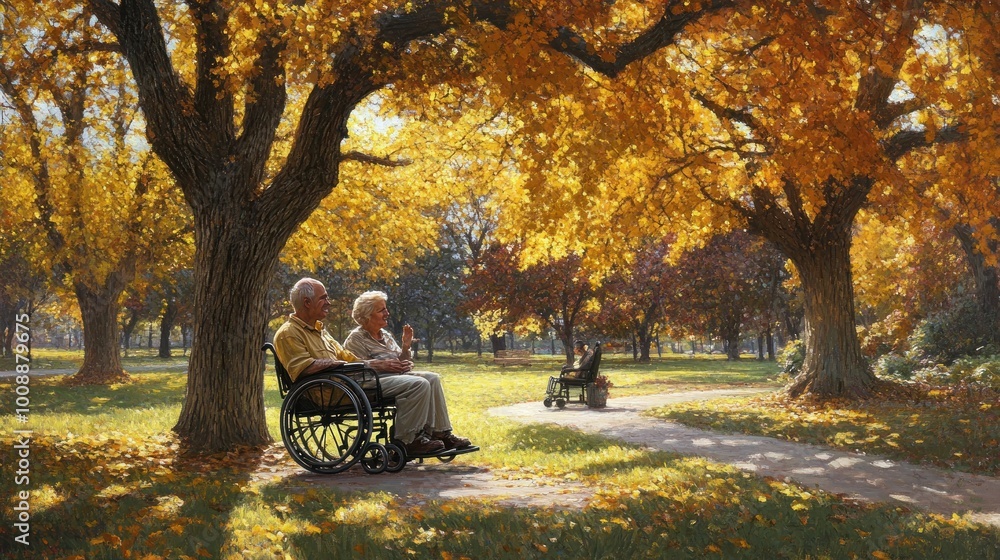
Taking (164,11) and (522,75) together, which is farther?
(164,11)

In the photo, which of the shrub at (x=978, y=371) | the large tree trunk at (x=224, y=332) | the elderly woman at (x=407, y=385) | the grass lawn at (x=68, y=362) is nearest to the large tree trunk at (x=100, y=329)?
the grass lawn at (x=68, y=362)

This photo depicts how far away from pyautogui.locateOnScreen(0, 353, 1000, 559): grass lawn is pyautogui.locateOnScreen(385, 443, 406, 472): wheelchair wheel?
101cm

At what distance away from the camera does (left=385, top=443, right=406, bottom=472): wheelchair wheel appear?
7.64 meters

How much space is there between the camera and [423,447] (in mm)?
7730

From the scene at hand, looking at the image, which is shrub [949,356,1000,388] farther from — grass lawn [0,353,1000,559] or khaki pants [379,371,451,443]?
khaki pants [379,371,451,443]

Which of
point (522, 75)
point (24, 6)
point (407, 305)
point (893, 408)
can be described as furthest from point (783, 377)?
point (407, 305)

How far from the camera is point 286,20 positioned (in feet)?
27.6

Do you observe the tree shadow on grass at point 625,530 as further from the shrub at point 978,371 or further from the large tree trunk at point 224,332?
the shrub at point 978,371

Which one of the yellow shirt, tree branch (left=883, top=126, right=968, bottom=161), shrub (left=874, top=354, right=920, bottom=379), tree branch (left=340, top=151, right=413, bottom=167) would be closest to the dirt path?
the yellow shirt

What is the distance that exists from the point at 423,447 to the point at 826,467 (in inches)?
160

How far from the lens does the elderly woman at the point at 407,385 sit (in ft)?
25.4

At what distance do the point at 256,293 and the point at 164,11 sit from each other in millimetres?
3789

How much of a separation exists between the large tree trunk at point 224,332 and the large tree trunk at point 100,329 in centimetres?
1552

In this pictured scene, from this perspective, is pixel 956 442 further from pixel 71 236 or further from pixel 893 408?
pixel 71 236
